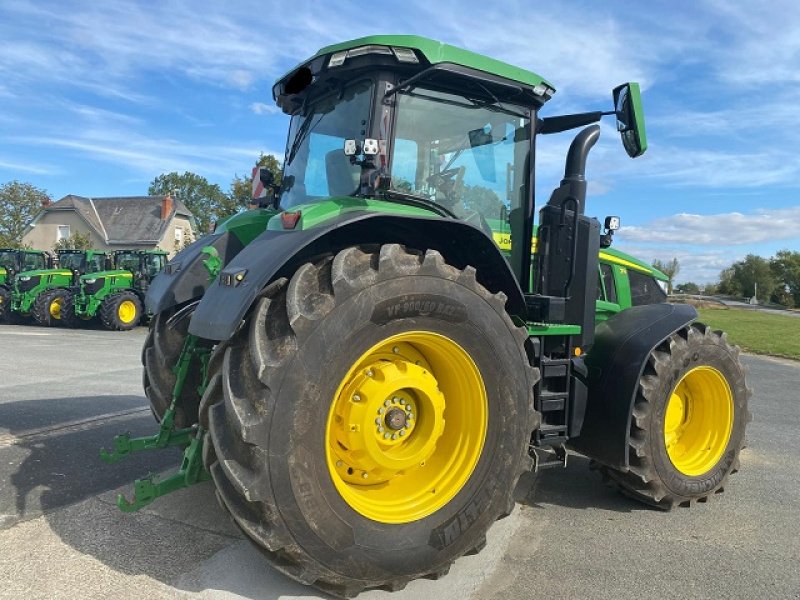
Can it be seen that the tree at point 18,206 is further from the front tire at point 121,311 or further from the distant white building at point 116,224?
the front tire at point 121,311

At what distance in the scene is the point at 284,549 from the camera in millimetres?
2451

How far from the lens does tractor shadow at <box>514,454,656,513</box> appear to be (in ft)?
13.3

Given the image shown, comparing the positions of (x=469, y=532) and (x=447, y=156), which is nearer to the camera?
(x=469, y=532)

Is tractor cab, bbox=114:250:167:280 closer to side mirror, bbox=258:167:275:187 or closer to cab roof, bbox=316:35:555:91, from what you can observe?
side mirror, bbox=258:167:275:187

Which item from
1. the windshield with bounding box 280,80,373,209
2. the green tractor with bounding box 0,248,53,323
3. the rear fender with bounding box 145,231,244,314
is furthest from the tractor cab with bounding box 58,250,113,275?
the windshield with bounding box 280,80,373,209

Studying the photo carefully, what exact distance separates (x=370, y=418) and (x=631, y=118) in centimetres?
240

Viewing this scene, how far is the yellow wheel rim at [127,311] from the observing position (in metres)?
17.9

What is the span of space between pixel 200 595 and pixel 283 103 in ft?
9.97

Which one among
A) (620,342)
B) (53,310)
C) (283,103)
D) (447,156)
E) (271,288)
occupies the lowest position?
(53,310)

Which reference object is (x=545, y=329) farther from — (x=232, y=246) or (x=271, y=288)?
(x=232, y=246)

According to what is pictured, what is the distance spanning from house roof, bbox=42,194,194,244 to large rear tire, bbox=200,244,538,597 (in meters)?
46.0

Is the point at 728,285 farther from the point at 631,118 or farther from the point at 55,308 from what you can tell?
the point at 631,118

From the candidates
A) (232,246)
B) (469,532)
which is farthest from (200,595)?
(232,246)

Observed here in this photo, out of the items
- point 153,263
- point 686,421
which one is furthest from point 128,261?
point 686,421
